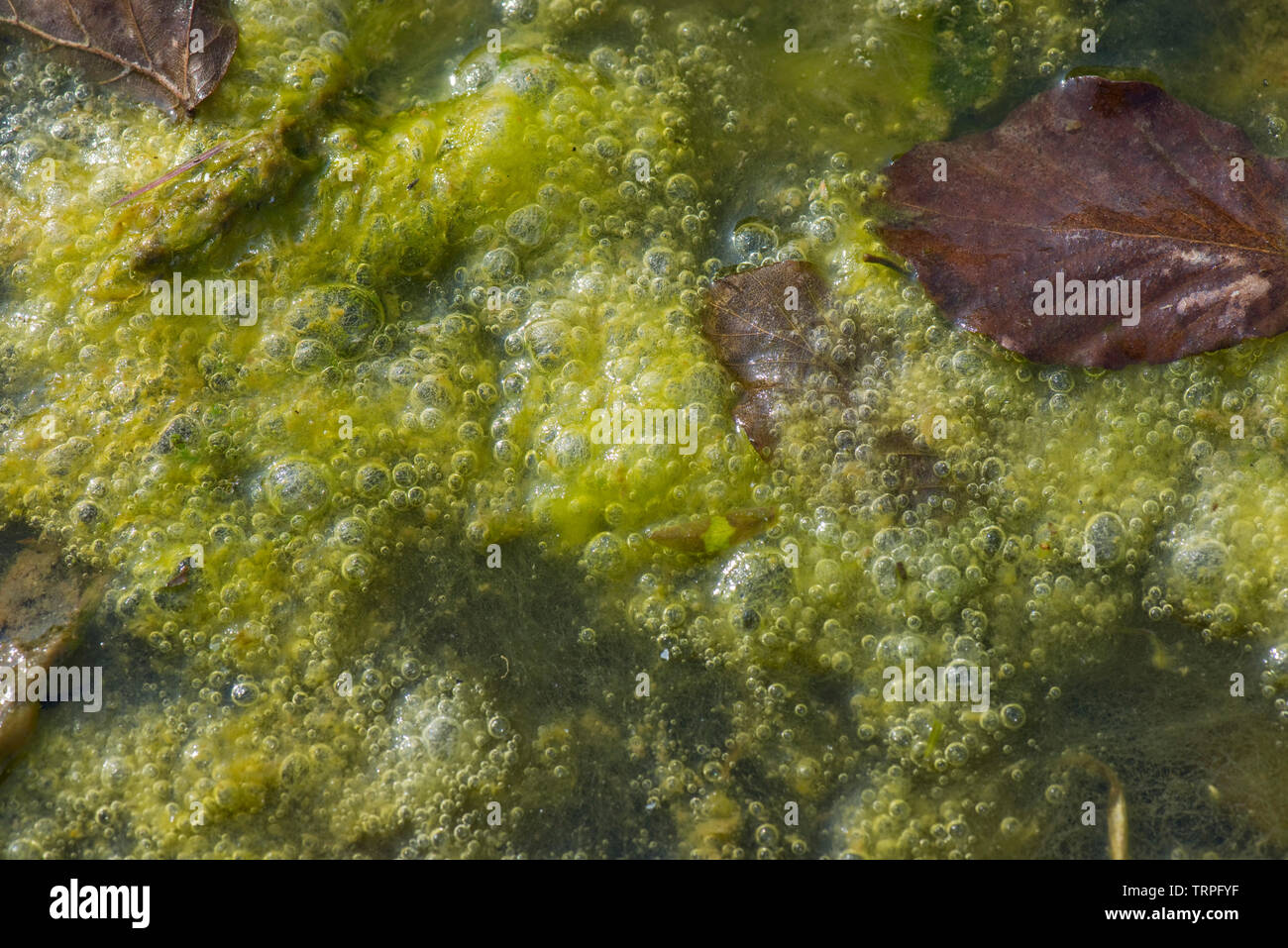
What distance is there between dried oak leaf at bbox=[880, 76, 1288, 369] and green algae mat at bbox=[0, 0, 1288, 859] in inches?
3.1

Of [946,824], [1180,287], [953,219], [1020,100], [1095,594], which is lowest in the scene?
[946,824]

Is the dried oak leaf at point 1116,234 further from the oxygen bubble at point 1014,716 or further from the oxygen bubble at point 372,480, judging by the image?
the oxygen bubble at point 372,480

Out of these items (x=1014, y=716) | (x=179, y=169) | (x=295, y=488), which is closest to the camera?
(x=1014, y=716)

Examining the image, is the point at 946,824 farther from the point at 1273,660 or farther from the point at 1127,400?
the point at 1127,400

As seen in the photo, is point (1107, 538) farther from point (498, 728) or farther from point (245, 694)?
point (245, 694)

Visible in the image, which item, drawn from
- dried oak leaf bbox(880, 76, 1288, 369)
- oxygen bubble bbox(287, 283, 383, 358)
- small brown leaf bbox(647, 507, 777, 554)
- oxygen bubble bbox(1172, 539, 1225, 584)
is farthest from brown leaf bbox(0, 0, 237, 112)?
oxygen bubble bbox(1172, 539, 1225, 584)

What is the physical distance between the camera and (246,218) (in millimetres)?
1927

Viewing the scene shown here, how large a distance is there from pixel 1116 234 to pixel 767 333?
64 centimetres

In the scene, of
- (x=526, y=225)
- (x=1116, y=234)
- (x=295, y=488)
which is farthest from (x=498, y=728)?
(x=1116, y=234)

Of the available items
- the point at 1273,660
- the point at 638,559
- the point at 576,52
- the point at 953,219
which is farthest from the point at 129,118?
the point at 1273,660

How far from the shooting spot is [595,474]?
1.85 metres

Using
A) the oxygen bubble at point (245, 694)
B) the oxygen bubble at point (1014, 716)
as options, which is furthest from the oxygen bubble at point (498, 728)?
the oxygen bubble at point (1014, 716)

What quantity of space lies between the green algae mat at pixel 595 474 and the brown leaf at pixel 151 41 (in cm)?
3

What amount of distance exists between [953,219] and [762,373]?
1.47 feet
